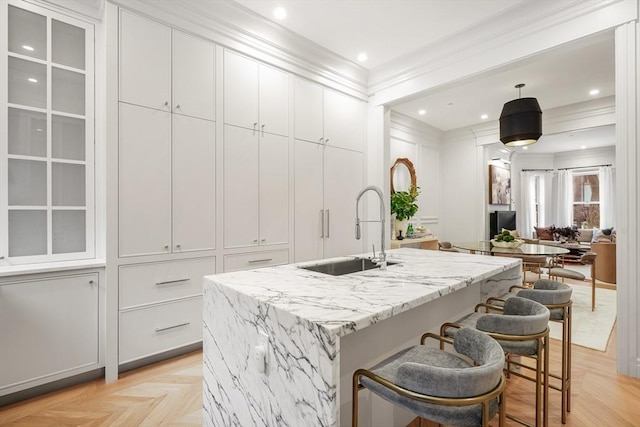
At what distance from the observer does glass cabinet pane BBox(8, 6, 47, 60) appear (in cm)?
216

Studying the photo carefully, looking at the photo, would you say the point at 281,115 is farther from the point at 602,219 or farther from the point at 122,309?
the point at 602,219

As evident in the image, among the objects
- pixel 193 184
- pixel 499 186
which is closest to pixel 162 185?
pixel 193 184

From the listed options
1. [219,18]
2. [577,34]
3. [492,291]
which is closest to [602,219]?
[577,34]

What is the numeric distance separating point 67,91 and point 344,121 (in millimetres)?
2750

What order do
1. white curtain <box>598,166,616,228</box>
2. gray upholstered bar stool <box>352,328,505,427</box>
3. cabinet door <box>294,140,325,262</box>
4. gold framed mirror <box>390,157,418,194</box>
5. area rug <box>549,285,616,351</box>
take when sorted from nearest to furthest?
gray upholstered bar stool <box>352,328,505,427</box>
area rug <box>549,285,616,351</box>
cabinet door <box>294,140,325,262</box>
gold framed mirror <box>390,157,418,194</box>
white curtain <box>598,166,616,228</box>

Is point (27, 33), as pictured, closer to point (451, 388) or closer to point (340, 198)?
point (340, 198)

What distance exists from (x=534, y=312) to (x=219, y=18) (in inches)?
126

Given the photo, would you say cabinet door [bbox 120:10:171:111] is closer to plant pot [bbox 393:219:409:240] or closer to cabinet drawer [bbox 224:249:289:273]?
cabinet drawer [bbox 224:249:289:273]


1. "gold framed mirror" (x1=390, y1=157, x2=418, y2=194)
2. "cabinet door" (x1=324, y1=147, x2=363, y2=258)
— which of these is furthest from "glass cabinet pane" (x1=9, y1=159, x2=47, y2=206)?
"gold framed mirror" (x1=390, y1=157, x2=418, y2=194)

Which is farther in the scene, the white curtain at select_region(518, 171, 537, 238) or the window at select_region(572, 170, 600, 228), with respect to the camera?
the white curtain at select_region(518, 171, 537, 238)

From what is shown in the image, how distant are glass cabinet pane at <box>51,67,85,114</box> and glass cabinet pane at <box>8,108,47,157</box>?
151mm

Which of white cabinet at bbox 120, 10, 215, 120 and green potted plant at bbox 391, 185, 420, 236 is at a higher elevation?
white cabinet at bbox 120, 10, 215, 120

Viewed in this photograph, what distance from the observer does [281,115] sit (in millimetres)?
3283

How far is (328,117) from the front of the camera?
148 inches
